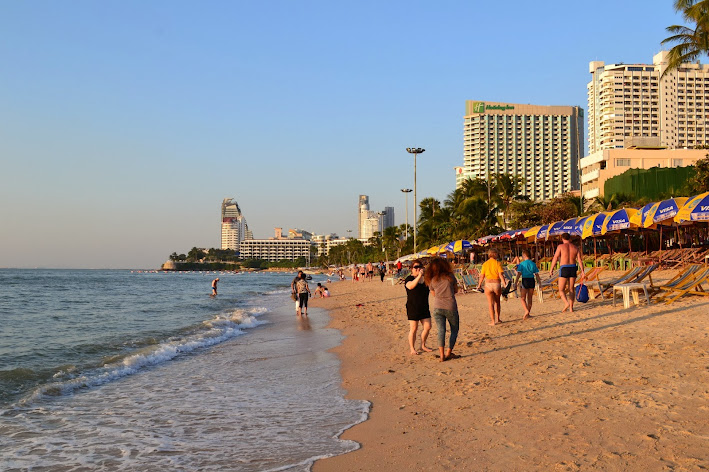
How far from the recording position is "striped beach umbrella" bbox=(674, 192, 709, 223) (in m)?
14.4

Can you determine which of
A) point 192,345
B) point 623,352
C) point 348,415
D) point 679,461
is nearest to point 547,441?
point 679,461

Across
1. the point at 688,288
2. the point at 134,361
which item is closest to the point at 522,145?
the point at 688,288

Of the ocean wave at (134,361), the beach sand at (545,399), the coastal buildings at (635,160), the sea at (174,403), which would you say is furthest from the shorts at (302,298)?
the coastal buildings at (635,160)

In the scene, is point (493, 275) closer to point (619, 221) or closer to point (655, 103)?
point (619, 221)

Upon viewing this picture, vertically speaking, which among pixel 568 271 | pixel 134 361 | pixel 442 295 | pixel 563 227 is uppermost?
pixel 563 227

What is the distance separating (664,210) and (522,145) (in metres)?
149

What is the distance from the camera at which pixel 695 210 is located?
48.0 feet

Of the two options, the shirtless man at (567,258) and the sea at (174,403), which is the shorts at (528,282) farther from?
the sea at (174,403)

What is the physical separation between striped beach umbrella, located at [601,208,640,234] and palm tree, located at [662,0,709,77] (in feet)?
27.2

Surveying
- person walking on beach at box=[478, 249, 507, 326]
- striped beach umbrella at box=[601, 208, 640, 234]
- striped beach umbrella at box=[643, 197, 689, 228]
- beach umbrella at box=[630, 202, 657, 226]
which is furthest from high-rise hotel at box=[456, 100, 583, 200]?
person walking on beach at box=[478, 249, 507, 326]

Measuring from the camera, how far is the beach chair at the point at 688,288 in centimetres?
1112

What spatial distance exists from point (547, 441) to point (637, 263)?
1973 cm

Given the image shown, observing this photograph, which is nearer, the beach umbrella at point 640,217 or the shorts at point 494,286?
the shorts at point 494,286

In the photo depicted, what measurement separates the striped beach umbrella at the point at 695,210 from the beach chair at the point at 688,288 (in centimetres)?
333
